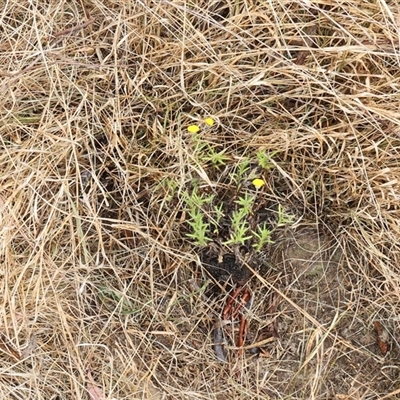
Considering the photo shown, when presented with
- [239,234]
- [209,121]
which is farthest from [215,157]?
[239,234]

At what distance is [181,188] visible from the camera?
178 cm

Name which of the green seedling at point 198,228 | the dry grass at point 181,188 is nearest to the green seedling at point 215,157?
the dry grass at point 181,188

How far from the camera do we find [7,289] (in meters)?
1.74

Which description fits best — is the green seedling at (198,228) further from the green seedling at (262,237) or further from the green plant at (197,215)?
the green seedling at (262,237)

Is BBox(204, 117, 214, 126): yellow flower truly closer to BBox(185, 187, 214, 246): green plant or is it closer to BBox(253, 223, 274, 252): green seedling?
BBox(185, 187, 214, 246): green plant

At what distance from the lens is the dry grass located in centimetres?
176

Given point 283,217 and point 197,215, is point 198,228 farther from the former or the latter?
point 283,217

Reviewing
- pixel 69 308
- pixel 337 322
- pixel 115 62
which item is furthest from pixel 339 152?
pixel 69 308

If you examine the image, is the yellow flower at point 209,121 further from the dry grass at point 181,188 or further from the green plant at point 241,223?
the green plant at point 241,223

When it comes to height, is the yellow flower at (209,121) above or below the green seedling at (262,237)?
above

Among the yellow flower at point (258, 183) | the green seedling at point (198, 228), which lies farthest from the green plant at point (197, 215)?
the yellow flower at point (258, 183)

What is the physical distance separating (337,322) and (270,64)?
715 mm

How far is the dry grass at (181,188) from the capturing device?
176 centimetres

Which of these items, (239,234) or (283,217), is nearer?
(239,234)
